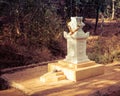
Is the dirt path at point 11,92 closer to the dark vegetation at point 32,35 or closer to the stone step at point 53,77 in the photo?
the stone step at point 53,77

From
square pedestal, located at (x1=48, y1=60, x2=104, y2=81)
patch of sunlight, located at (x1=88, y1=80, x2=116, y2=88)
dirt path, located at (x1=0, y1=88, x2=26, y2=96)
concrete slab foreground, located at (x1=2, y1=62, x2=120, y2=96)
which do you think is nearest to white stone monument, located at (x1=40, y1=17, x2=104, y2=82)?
square pedestal, located at (x1=48, y1=60, x2=104, y2=81)

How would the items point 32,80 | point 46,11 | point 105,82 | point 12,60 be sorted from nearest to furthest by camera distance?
point 105,82 < point 32,80 < point 12,60 < point 46,11

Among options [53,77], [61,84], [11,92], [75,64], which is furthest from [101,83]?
[11,92]

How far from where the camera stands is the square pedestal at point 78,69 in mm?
7777

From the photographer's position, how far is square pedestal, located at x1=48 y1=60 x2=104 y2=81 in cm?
778

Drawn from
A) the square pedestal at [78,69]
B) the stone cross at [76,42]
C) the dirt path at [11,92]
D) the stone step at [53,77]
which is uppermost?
the stone cross at [76,42]

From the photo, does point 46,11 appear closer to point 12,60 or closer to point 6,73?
point 12,60

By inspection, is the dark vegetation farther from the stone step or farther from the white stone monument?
the stone step

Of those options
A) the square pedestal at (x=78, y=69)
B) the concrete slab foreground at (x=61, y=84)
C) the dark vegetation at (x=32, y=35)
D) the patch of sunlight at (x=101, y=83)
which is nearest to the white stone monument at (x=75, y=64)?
the square pedestal at (x=78, y=69)

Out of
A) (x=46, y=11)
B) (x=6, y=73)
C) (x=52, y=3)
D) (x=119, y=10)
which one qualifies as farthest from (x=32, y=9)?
(x=119, y=10)

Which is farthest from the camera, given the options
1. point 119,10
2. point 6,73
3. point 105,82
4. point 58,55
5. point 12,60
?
point 119,10

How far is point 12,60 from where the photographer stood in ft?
35.5

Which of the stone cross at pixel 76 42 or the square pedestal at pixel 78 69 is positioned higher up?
the stone cross at pixel 76 42

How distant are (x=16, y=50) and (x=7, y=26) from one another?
6.31ft
